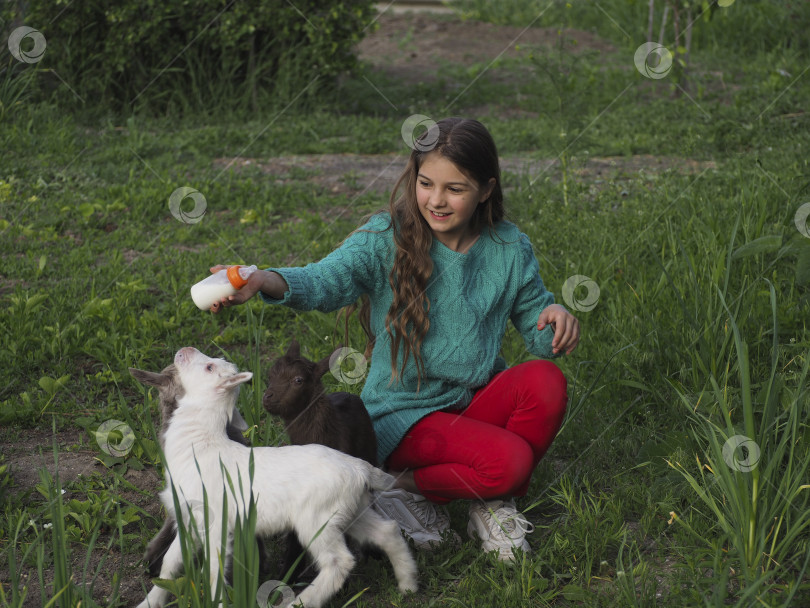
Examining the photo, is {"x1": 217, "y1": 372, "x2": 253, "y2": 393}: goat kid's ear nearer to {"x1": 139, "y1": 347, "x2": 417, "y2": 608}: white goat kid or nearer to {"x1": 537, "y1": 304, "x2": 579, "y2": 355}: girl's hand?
{"x1": 139, "y1": 347, "x2": 417, "y2": 608}: white goat kid

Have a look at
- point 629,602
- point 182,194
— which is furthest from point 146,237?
point 629,602

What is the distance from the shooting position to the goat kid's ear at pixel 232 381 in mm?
2402

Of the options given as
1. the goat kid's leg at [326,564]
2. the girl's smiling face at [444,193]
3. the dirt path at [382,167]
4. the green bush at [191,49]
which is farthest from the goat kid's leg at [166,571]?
the green bush at [191,49]

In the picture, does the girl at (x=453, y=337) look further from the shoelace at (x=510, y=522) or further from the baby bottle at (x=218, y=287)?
the baby bottle at (x=218, y=287)

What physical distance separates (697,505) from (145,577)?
5.63 ft

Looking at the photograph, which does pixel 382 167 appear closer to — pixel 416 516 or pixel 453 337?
pixel 453 337

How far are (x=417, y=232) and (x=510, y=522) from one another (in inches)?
37.7

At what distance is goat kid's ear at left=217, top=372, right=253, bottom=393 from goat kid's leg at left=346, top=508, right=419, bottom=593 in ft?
1.62

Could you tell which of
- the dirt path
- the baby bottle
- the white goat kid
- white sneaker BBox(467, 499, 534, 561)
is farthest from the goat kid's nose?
the dirt path

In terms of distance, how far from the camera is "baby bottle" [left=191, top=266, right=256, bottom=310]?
7.68 feet

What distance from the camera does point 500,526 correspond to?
2848mm

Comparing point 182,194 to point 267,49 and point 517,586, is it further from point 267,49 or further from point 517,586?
point 517,586

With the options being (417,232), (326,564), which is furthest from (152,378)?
(417,232)

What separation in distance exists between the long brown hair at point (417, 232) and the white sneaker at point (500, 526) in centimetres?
46
